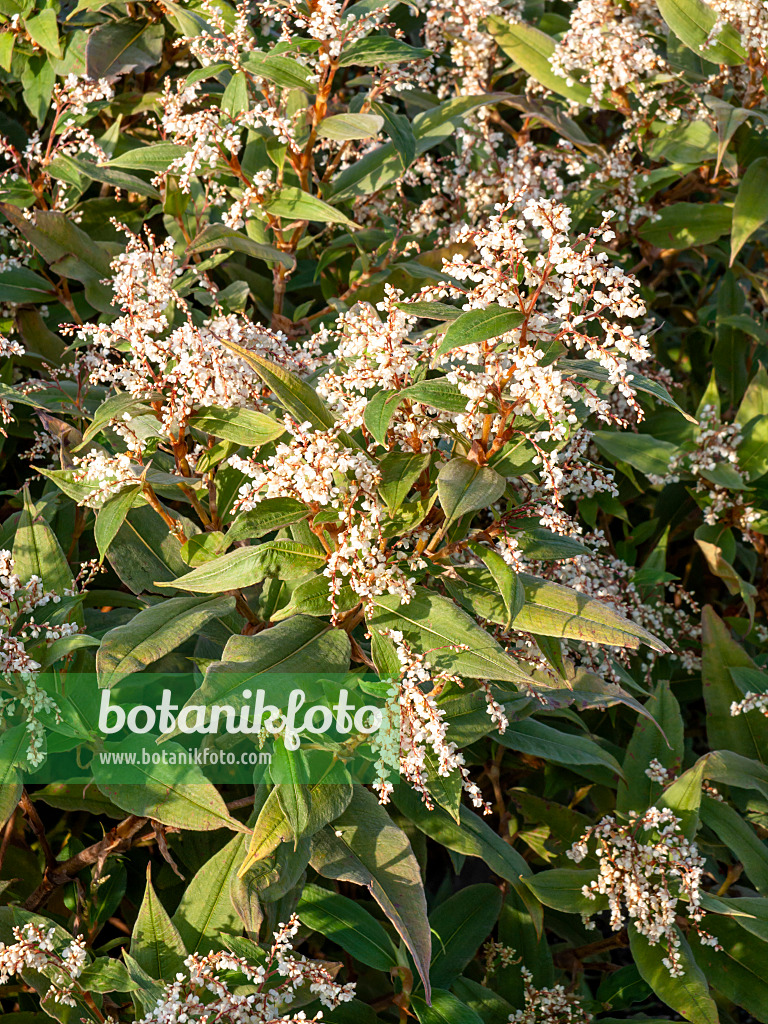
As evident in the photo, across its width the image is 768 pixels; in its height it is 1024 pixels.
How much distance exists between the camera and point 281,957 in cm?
158

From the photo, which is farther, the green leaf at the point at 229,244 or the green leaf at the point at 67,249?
the green leaf at the point at 67,249

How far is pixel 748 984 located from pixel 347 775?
1.14 meters

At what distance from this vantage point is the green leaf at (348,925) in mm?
1908

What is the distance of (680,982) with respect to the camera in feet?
6.53

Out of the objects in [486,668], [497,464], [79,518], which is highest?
[497,464]

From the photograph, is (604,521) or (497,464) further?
(604,521)

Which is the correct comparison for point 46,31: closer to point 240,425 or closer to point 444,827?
point 240,425

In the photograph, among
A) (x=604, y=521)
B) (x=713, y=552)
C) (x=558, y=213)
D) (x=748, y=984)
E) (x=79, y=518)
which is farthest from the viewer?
(x=604, y=521)

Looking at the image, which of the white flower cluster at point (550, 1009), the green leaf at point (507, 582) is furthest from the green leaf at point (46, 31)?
the white flower cluster at point (550, 1009)

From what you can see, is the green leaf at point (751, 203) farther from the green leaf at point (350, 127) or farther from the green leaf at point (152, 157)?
the green leaf at point (152, 157)

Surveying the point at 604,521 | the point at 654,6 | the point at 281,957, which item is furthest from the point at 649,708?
the point at 654,6

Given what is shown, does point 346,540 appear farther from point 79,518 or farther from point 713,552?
point 713,552

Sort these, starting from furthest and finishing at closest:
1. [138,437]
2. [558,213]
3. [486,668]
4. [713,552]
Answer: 1. [713,552]
2. [138,437]
3. [486,668]
4. [558,213]

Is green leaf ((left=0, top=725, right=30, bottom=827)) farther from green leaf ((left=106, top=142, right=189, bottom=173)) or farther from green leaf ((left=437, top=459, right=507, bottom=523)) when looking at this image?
green leaf ((left=106, top=142, right=189, bottom=173))
